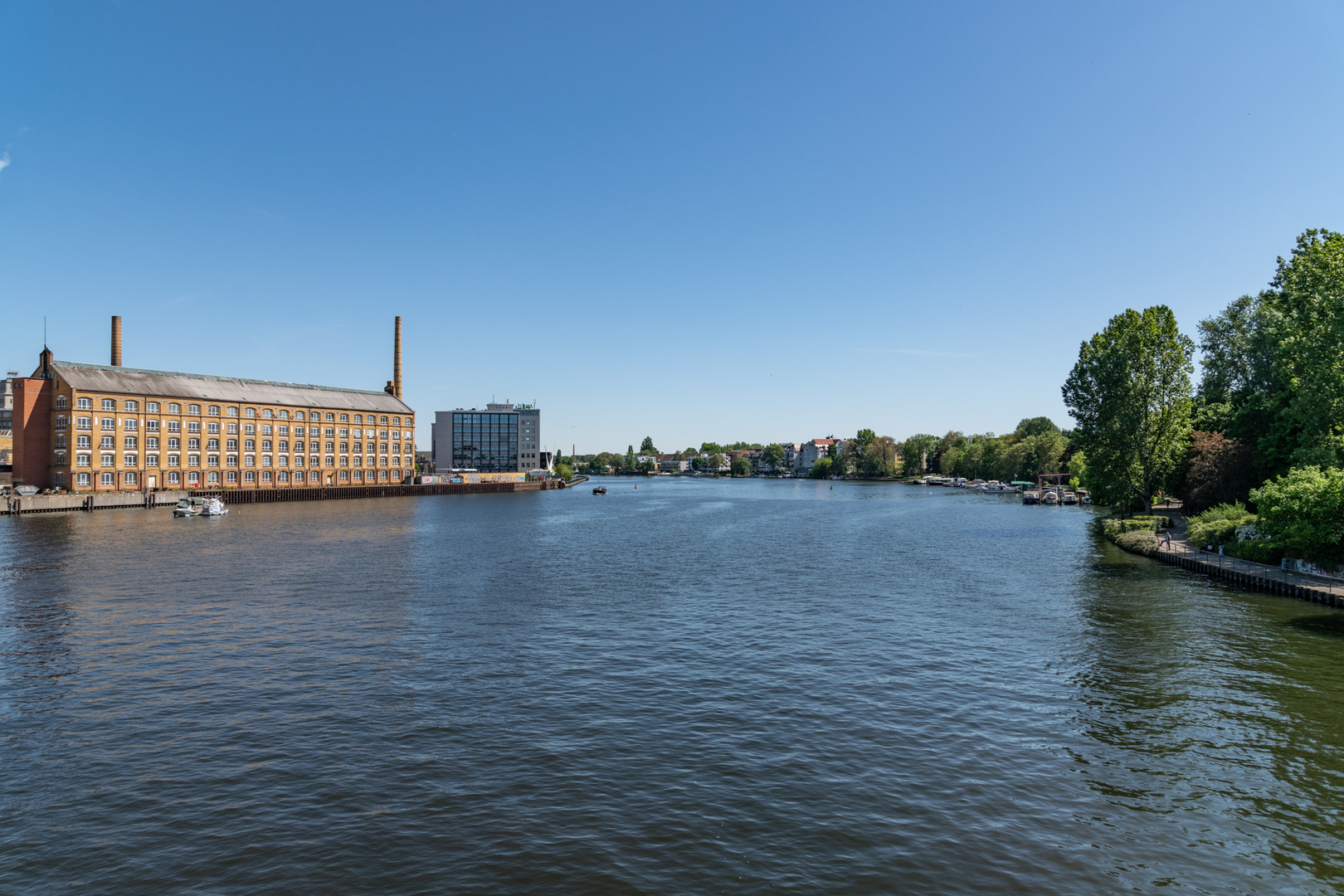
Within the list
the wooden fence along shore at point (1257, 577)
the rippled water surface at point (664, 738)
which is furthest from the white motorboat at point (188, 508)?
the wooden fence along shore at point (1257, 577)

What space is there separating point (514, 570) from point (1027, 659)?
1527 inches

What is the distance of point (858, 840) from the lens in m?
16.9

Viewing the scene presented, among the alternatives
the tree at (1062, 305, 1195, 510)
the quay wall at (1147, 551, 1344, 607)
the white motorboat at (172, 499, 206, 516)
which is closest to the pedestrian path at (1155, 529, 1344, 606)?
the quay wall at (1147, 551, 1344, 607)

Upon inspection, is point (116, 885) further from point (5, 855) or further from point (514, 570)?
point (514, 570)

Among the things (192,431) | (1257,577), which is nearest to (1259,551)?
(1257,577)

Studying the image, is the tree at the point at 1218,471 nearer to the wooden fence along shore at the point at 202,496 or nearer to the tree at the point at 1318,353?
the tree at the point at 1318,353

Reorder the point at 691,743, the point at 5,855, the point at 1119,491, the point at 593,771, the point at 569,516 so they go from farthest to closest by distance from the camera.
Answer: the point at 569,516, the point at 1119,491, the point at 691,743, the point at 593,771, the point at 5,855

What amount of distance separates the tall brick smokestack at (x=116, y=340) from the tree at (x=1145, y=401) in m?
168

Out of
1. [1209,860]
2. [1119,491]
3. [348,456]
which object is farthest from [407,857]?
[348,456]

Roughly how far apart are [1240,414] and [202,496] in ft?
502

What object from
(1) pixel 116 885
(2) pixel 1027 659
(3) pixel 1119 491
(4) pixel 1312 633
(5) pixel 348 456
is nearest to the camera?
(1) pixel 116 885

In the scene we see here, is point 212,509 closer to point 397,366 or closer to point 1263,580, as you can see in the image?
point 397,366

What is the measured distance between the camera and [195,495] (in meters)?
126

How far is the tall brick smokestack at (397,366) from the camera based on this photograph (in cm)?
19038
